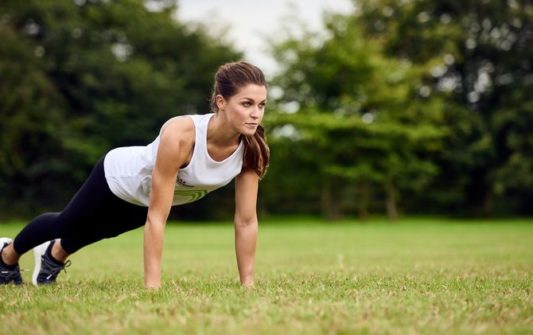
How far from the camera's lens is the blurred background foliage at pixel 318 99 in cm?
3750

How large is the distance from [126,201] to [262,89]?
1.70 m

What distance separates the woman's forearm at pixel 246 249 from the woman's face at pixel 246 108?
1041 millimetres

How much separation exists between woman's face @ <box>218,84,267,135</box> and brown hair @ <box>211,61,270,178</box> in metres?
0.04

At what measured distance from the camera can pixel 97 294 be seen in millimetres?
4930

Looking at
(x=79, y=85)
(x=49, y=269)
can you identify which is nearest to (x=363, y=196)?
(x=79, y=85)

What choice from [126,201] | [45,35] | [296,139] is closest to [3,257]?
[126,201]

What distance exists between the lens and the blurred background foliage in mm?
37500

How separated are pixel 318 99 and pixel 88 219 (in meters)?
35.1

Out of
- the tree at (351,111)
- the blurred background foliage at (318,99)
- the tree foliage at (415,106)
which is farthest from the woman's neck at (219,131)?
the tree at (351,111)

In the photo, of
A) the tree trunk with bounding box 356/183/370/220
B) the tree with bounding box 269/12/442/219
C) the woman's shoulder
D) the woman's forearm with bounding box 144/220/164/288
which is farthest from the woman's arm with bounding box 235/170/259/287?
the tree trunk with bounding box 356/183/370/220

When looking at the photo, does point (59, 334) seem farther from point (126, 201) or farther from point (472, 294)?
point (472, 294)

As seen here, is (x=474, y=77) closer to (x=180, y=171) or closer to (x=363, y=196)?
(x=363, y=196)

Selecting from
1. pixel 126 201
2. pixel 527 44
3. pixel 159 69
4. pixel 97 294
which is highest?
pixel 527 44

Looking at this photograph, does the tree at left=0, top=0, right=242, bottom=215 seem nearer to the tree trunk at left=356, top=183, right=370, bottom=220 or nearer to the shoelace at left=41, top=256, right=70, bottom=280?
the tree trunk at left=356, top=183, right=370, bottom=220
